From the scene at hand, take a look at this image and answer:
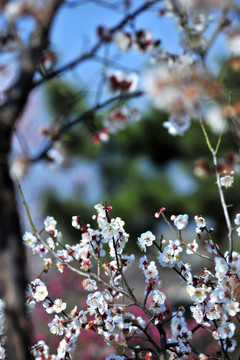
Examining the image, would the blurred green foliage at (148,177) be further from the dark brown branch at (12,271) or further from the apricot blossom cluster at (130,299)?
the dark brown branch at (12,271)

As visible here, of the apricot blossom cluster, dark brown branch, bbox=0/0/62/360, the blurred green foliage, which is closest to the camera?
dark brown branch, bbox=0/0/62/360

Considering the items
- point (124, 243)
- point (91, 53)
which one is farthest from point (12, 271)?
point (91, 53)

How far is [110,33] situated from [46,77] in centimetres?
50

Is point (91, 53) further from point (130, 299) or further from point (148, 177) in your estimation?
point (148, 177)

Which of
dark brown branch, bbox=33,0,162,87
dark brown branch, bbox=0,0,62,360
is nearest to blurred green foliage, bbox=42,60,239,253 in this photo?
dark brown branch, bbox=33,0,162,87

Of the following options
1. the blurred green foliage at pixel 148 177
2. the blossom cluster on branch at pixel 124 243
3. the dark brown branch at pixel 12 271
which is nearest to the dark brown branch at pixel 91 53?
the blossom cluster on branch at pixel 124 243

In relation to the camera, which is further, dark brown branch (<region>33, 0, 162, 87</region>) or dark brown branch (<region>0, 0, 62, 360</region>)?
dark brown branch (<region>33, 0, 162, 87</region>)

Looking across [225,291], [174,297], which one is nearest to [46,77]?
[225,291]

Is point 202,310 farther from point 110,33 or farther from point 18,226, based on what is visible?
point 110,33

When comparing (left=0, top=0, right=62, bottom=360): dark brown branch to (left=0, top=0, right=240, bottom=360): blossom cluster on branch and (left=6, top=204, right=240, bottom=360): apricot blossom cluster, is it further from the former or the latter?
(left=6, top=204, right=240, bottom=360): apricot blossom cluster

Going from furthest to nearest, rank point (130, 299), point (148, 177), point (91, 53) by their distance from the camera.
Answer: point (148, 177) < point (91, 53) < point (130, 299)

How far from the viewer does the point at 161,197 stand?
347 inches

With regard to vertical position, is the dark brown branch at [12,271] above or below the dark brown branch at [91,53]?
below

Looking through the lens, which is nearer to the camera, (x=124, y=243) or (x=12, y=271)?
(x=12, y=271)
